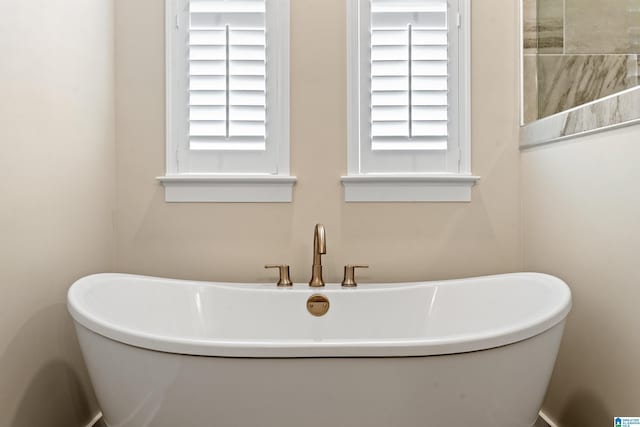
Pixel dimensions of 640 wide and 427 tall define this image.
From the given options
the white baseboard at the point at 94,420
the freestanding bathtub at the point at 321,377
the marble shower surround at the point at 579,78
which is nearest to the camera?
the freestanding bathtub at the point at 321,377

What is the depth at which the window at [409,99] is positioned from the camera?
1.84m

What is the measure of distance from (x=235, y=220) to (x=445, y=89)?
3.52ft

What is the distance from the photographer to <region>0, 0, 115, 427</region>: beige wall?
1.22 metres

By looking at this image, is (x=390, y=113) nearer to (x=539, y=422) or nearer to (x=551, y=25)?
(x=551, y=25)

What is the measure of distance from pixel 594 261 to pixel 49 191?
5.90 feet

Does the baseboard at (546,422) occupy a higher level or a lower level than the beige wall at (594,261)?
lower

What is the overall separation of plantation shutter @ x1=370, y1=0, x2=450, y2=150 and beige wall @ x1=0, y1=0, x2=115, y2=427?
1.14m

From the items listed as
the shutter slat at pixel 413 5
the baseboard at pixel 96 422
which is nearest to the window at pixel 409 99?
the shutter slat at pixel 413 5

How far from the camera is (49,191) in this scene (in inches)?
55.3

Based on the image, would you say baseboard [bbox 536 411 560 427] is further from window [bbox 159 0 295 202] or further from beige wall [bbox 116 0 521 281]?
window [bbox 159 0 295 202]

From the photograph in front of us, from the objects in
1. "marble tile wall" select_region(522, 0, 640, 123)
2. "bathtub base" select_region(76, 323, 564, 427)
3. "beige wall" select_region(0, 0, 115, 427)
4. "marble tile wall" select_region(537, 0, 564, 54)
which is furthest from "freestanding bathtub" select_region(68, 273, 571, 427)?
"marble tile wall" select_region(537, 0, 564, 54)

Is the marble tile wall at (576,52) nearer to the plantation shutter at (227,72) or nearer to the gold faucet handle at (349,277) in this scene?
the gold faucet handle at (349,277)

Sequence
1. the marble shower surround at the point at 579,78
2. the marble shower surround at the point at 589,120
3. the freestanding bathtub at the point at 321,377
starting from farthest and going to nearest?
1. the marble shower surround at the point at 579,78
2. the marble shower surround at the point at 589,120
3. the freestanding bathtub at the point at 321,377

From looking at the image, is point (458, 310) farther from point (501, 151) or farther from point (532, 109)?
point (532, 109)
